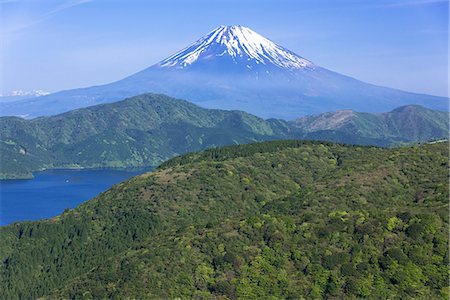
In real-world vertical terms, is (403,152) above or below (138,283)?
above

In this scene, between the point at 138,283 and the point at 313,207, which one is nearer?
the point at 138,283

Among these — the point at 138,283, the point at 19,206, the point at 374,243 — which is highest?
the point at 374,243

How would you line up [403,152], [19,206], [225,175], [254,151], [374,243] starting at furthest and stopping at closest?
[19,206] → [254,151] → [225,175] → [403,152] → [374,243]

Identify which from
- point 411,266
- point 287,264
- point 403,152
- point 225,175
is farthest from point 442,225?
point 225,175

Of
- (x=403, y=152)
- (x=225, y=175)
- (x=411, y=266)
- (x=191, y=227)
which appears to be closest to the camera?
(x=411, y=266)

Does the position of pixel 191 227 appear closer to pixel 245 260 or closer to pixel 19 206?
pixel 245 260

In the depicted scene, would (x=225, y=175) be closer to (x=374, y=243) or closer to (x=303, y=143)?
(x=303, y=143)
